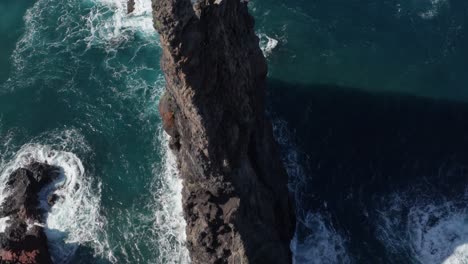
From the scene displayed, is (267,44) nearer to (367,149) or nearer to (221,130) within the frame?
A: (367,149)

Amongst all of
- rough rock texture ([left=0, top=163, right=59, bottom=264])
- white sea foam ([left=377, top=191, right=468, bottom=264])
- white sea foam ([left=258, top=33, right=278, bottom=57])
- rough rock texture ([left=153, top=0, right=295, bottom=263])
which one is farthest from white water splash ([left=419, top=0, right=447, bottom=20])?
rough rock texture ([left=0, top=163, right=59, bottom=264])

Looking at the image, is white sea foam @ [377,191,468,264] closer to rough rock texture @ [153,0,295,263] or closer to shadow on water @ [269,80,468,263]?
shadow on water @ [269,80,468,263]

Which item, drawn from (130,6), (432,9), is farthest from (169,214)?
(432,9)

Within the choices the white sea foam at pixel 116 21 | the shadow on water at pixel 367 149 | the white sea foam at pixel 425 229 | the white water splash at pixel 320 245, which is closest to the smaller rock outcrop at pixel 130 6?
the white sea foam at pixel 116 21

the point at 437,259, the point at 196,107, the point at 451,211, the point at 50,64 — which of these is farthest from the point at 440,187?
the point at 50,64

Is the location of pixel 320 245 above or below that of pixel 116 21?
below
